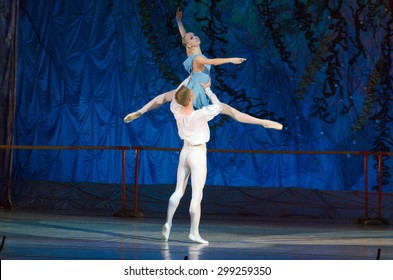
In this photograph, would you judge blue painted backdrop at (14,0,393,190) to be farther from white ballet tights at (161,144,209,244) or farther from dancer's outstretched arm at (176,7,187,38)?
white ballet tights at (161,144,209,244)

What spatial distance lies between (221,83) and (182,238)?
5.75 m

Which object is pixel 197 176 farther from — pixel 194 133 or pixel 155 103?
pixel 155 103

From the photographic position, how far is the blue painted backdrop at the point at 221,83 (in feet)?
47.1

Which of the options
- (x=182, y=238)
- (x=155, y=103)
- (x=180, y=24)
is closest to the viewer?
(x=182, y=238)

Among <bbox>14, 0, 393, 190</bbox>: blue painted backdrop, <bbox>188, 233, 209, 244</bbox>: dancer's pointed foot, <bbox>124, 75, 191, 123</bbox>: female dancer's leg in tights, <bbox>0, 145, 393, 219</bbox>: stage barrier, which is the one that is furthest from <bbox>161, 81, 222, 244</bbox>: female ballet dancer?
<bbox>14, 0, 393, 190</bbox>: blue painted backdrop

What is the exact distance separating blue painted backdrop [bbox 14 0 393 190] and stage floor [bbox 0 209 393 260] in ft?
4.92

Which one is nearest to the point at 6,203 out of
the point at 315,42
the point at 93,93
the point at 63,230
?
the point at 93,93

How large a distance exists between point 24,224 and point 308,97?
18.9 ft

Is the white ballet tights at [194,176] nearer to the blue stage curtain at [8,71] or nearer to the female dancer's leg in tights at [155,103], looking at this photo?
the female dancer's leg in tights at [155,103]

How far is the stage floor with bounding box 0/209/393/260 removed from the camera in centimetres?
740

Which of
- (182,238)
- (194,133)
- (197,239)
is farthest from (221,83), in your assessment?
(197,239)

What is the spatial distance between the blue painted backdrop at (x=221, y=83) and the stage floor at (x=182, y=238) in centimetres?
150

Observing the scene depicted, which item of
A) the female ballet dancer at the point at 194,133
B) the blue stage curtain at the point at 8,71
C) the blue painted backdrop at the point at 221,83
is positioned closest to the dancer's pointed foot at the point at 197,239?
the female ballet dancer at the point at 194,133

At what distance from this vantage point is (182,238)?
9.34 m
